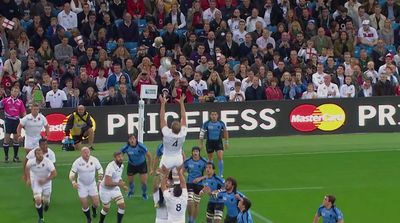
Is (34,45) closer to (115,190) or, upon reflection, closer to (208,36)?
(208,36)

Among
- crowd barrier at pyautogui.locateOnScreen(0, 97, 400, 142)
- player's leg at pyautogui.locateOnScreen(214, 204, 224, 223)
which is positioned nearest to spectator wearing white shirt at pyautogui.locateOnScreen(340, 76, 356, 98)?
crowd barrier at pyautogui.locateOnScreen(0, 97, 400, 142)

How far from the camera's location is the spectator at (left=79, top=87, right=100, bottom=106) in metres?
36.2

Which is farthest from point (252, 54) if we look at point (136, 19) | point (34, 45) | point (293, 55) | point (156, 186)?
point (156, 186)

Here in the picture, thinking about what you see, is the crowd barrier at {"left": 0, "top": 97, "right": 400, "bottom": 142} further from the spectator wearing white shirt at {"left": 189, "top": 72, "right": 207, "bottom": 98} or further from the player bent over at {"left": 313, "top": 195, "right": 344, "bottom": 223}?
the player bent over at {"left": 313, "top": 195, "right": 344, "bottom": 223}

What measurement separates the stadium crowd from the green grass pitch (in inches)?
72.6

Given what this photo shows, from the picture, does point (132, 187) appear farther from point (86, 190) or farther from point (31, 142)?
point (31, 142)

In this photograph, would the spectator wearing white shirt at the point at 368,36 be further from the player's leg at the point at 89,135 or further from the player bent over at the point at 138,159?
the player bent over at the point at 138,159

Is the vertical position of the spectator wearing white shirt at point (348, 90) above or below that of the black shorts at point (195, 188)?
above

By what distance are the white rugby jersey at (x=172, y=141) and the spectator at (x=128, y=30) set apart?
1353 centimetres

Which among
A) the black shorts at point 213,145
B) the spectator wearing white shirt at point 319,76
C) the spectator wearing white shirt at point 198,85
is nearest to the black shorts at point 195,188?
the black shorts at point 213,145

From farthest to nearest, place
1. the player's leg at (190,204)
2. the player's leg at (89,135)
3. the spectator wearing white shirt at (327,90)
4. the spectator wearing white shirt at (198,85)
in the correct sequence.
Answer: the spectator wearing white shirt at (327,90) < the spectator wearing white shirt at (198,85) < the player's leg at (89,135) < the player's leg at (190,204)

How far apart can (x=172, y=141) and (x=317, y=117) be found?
11.9 metres

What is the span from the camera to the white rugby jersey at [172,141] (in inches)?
1069

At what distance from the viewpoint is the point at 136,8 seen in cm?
4191
